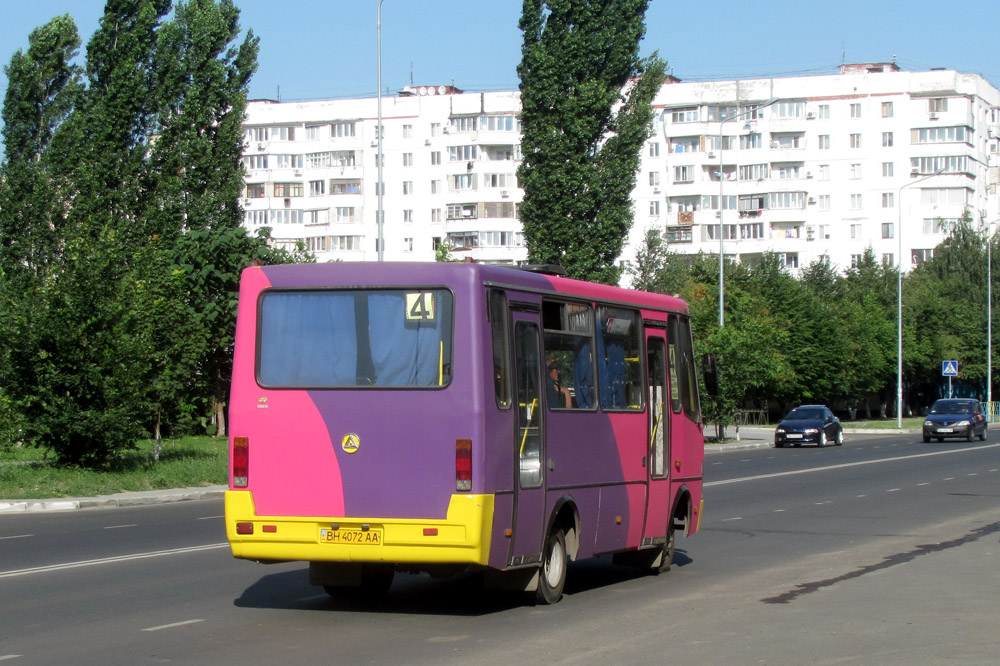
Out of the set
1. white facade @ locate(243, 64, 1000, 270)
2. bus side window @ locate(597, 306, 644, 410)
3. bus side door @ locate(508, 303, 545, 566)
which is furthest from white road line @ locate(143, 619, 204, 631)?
white facade @ locate(243, 64, 1000, 270)

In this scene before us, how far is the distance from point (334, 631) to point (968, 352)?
8700 cm

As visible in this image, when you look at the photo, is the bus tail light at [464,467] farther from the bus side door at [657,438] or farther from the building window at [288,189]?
the building window at [288,189]

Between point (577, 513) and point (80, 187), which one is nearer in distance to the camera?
point (577, 513)

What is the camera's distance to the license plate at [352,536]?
10.6 meters

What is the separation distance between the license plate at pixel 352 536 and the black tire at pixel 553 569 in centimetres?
156

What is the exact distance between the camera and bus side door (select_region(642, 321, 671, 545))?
45.1 feet

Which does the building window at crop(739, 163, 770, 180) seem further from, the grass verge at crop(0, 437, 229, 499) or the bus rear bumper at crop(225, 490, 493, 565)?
the bus rear bumper at crop(225, 490, 493, 565)

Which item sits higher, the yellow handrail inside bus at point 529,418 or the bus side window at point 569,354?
the bus side window at point 569,354

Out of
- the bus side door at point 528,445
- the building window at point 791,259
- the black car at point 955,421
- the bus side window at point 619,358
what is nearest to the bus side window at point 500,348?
the bus side door at point 528,445

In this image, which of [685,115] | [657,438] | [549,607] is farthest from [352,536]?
[685,115]

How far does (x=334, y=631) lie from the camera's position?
10.1 m

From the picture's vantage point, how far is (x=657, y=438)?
13.9m

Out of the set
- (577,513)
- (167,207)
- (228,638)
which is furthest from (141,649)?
(167,207)

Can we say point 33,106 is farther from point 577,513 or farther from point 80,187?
point 577,513
